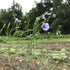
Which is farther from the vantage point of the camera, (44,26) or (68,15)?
(68,15)

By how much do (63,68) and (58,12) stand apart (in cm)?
1409

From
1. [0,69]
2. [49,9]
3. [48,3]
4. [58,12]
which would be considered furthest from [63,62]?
[48,3]

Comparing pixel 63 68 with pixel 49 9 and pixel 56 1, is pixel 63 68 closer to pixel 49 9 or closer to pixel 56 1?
pixel 56 1

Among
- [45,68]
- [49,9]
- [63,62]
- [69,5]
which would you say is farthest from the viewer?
[49,9]

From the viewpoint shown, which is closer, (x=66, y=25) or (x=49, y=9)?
(x=66, y=25)

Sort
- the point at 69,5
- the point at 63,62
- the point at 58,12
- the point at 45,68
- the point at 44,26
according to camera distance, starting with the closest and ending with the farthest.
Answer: the point at 44,26
the point at 45,68
the point at 63,62
the point at 58,12
the point at 69,5

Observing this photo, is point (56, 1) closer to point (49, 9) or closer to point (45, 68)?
point (49, 9)

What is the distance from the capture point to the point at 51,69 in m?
1.69

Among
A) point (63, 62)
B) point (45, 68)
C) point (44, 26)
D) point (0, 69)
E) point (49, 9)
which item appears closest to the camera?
point (44, 26)

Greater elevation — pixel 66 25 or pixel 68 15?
pixel 68 15

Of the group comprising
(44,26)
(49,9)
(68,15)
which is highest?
(49,9)

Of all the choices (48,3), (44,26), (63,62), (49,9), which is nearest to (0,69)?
(44,26)

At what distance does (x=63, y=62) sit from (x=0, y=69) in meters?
0.89

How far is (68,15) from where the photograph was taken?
15477 millimetres
